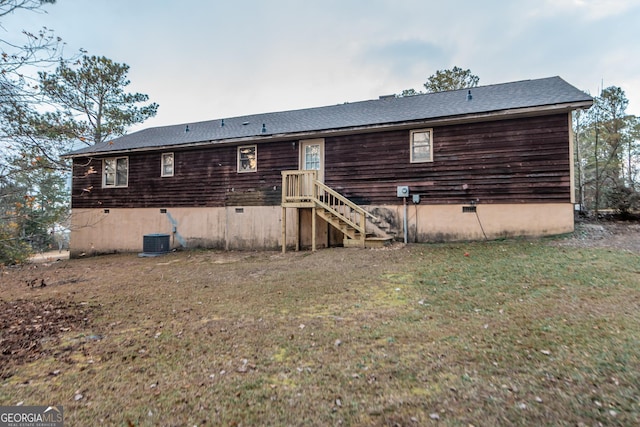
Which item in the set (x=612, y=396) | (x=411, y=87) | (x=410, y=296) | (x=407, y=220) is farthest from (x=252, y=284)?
(x=411, y=87)

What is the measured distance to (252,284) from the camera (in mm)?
6164

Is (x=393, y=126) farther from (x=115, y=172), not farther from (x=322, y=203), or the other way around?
(x=115, y=172)

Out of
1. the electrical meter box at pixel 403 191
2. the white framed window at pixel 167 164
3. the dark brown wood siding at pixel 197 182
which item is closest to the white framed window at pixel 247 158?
the dark brown wood siding at pixel 197 182

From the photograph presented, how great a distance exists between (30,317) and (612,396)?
22.5ft

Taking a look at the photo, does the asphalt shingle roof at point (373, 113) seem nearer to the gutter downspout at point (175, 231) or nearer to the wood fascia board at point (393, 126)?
the wood fascia board at point (393, 126)

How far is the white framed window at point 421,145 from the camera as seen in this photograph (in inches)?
393

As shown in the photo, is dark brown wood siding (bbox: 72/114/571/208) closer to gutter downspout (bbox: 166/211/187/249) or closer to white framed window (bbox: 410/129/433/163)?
white framed window (bbox: 410/129/433/163)

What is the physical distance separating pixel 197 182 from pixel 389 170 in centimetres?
844

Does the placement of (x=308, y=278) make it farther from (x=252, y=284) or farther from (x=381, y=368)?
(x=381, y=368)

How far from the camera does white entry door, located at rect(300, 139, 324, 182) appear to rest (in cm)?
1139

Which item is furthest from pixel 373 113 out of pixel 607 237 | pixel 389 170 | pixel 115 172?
pixel 115 172

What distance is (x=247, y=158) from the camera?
12508 millimetres

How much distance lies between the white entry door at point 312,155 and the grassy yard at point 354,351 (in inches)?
247

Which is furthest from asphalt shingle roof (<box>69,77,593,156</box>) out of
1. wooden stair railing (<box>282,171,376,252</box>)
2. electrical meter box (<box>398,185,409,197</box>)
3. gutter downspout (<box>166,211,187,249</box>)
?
gutter downspout (<box>166,211,187,249</box>)
